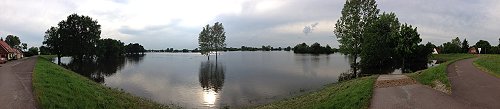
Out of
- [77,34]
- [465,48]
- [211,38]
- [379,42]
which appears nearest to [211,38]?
[211,38]

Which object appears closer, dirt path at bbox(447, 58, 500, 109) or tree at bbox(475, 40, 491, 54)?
dirt path at bbox(447, 58, 500, 109)

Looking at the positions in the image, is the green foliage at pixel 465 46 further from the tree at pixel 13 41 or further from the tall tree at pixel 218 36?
the tree at pixel 13 41

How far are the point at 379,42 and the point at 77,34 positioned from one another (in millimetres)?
72177

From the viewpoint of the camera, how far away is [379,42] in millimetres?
62281

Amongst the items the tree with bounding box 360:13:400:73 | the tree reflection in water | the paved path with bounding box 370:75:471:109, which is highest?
the tree with bounding box 360:13:400:73

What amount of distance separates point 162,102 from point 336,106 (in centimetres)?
1524

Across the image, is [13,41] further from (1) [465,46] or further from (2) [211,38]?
(1) [465,46]

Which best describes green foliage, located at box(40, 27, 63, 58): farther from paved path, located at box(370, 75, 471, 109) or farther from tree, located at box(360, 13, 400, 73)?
paved path, located at box(370, 75, 471, 109)

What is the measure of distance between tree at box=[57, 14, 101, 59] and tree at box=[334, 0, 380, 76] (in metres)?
65.3

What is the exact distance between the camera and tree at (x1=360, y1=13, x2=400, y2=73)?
5819 cm

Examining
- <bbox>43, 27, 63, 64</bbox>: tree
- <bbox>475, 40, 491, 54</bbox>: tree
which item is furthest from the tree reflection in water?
<bbox>475, 40, 491, 54</bbox>: tree

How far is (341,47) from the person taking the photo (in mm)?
57031

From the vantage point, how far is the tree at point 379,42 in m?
58.2

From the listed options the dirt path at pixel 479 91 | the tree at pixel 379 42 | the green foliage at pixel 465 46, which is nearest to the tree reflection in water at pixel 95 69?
the dirt path at pixel 479 91
